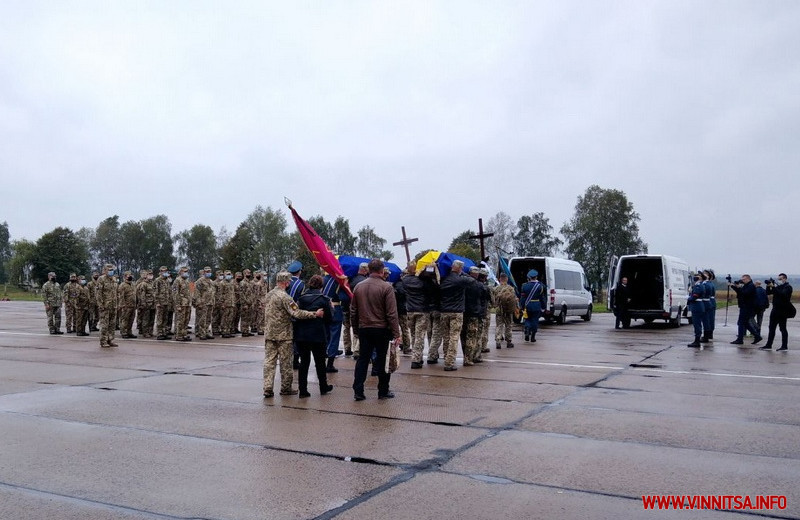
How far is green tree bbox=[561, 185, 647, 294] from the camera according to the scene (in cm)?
7125

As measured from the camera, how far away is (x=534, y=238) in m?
84.6

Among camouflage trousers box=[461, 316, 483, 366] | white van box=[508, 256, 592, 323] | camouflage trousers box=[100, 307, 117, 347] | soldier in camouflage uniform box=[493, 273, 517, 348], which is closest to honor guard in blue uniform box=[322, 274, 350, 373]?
camouflage trousers box=[461, 316, 483, 366]

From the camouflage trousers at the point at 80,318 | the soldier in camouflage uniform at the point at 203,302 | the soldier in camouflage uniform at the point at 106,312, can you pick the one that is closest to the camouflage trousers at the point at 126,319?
the camouflage trousers at the point at 80,318

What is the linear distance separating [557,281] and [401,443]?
63.0 feet

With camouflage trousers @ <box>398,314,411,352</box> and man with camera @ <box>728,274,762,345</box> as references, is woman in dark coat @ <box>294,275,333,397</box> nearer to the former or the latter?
camouflage trousers @ <box>398,314,411,352</box>

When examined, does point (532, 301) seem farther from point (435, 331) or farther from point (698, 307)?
point (435, 331)

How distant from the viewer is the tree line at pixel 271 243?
236 ft

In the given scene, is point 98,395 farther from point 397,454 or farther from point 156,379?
point 397,454

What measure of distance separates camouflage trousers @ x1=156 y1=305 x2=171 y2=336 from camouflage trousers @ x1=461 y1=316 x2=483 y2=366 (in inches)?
383

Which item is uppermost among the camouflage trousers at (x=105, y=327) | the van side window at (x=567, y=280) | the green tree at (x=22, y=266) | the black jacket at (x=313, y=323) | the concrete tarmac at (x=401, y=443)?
the green tree at (x=22, y=266)

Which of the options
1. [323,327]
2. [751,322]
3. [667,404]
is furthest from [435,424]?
[751,322]

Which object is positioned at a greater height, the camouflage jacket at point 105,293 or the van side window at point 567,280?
the van side window at point 567,280

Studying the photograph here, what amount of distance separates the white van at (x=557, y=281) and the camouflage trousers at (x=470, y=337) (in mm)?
11012

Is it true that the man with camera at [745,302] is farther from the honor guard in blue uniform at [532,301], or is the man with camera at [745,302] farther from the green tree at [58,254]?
the green tree at [58,254]
